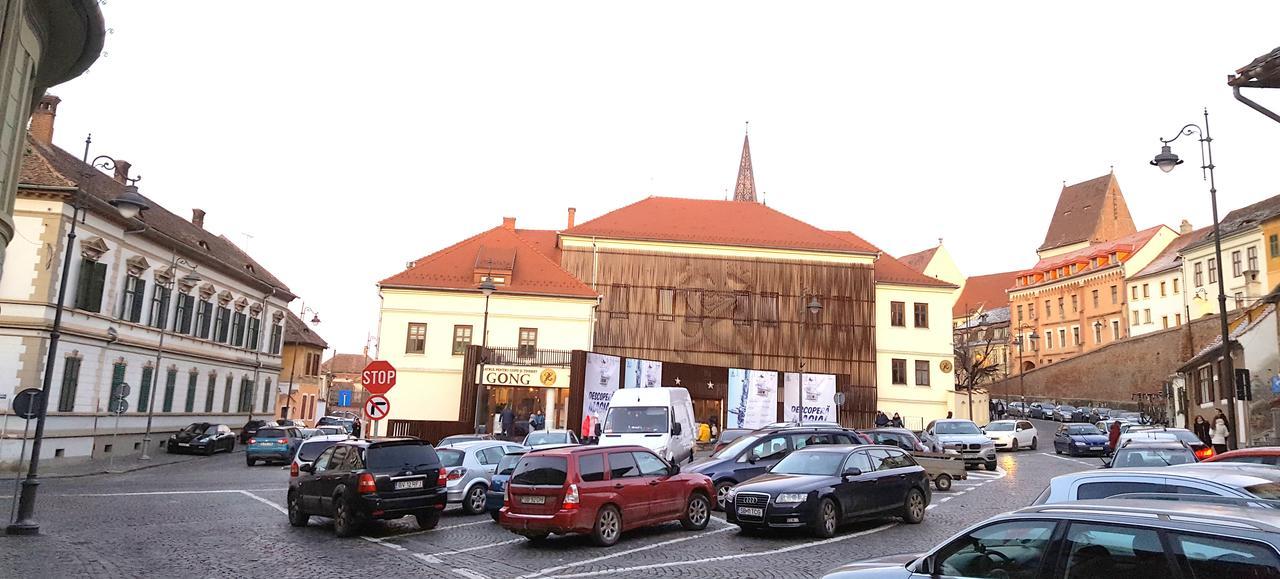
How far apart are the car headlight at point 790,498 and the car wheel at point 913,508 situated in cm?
275

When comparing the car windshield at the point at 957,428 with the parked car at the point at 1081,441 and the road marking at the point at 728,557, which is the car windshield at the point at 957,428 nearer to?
the parked car at the point at 1081,441

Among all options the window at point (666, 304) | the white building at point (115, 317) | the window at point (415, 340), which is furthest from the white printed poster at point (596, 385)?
the white building at point (115, 317)

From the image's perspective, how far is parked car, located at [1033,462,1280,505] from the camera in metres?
8.14

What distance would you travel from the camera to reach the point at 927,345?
180 feet

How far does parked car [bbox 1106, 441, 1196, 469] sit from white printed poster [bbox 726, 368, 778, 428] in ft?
87.5

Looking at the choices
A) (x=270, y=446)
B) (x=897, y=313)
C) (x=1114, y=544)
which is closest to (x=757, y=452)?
(x=1114, y=544)

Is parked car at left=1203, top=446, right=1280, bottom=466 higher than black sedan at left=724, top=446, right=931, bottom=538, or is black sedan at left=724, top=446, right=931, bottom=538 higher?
parked car at left=1203, top=446, right=1280, bottom=466

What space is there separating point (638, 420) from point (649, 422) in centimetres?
34

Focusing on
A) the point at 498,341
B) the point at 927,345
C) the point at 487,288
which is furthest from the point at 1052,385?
the point at 487,288

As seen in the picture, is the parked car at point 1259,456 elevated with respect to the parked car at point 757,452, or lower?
elevated

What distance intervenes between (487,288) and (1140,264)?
243ft

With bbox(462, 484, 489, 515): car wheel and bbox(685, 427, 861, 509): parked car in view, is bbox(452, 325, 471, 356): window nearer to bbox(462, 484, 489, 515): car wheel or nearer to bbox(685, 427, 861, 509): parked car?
bbox(462, 484, 489, 515): car wheel

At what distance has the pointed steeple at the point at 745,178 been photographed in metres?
109

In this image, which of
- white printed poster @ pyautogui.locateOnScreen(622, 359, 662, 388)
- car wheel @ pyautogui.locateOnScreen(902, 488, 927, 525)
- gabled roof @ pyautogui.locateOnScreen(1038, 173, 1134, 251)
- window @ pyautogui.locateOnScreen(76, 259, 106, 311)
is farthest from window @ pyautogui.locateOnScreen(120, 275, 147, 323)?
gabled roof @ pyautogui.locateOnScreen(1038, 173, 1134, 251)
